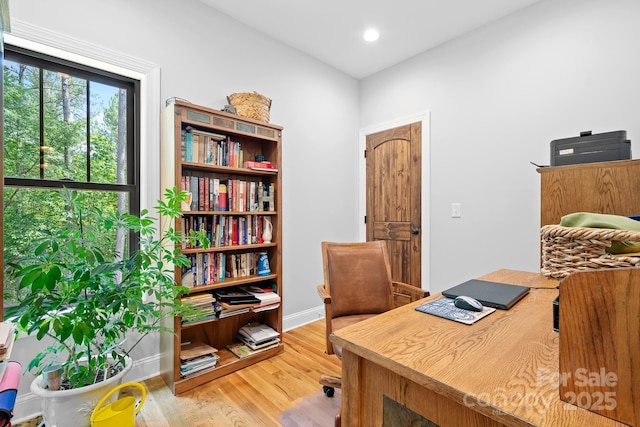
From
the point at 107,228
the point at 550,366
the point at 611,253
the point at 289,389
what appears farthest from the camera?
the point at 289,389

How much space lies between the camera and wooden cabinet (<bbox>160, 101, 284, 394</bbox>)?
194 centimetres

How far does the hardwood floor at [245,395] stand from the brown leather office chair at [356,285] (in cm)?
28

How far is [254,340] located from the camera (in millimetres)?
2266

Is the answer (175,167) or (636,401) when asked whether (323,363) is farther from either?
(636,401)

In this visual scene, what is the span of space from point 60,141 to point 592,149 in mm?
3082

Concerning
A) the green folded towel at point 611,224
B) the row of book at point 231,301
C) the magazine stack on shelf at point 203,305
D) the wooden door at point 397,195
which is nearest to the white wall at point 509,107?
the wooden door at point 397,195

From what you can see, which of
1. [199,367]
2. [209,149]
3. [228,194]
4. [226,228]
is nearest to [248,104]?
[209,149]

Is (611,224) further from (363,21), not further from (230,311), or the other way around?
(363,21)

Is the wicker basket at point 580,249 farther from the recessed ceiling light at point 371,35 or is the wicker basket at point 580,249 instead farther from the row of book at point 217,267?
the recessed ceiling light at point 371,35

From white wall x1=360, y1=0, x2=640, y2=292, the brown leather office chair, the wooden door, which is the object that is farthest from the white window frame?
white wall x1=360, y1=0, x2=640, y2=292

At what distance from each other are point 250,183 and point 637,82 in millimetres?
2735

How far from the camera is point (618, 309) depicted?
49 cm

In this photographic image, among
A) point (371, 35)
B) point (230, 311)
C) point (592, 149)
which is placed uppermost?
point (371, 35)

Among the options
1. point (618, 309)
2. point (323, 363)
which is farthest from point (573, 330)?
point (323, 363)
